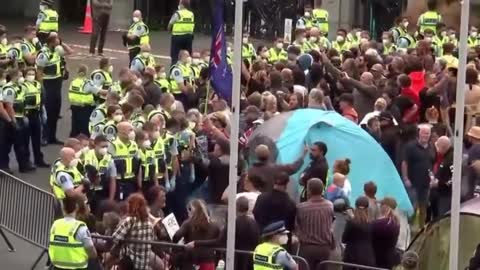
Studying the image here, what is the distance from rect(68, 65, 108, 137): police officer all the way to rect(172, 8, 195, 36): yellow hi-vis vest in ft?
20.6

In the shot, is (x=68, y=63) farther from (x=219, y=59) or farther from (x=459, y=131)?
(x=459, y=131)

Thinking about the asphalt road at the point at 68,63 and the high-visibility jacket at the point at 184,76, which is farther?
the high-visibility jacket at the point at 184,76

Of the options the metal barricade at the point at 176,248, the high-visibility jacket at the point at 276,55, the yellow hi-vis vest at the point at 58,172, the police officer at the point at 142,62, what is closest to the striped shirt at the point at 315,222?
the metal barricade at the point at 176,248

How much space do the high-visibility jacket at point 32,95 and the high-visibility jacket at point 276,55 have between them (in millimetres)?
5219

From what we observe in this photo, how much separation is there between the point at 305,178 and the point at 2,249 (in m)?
3.93

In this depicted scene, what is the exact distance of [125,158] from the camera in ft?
55.0

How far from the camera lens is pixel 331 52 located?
23734 mm

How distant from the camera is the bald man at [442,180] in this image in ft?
54.5

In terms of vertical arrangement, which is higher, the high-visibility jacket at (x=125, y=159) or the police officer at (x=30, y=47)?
the police officer at (x=30, y=47)

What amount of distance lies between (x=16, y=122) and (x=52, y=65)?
2186 millimetres

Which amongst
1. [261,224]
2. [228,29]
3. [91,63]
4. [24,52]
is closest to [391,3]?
[228,29]

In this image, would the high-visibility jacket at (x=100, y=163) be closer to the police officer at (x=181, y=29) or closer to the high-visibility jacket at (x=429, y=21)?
the police officer at (x=181, y=29)

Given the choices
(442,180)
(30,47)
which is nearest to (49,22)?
(30,47)

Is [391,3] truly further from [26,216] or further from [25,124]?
[26,216]
